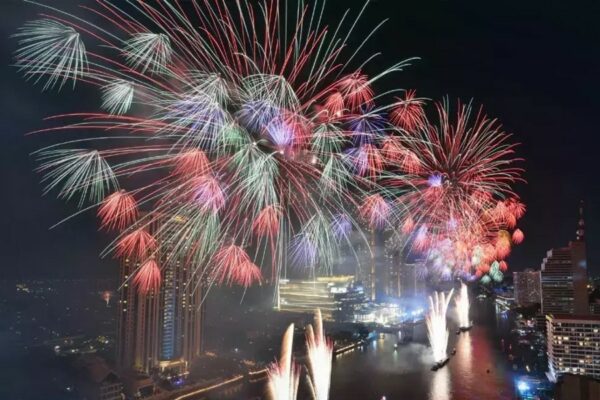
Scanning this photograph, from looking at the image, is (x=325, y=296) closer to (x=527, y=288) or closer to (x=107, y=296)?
(x=107, y=296)

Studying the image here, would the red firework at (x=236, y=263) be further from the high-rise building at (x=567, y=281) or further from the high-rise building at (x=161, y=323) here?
the high-rise building at (x=567, y=281)

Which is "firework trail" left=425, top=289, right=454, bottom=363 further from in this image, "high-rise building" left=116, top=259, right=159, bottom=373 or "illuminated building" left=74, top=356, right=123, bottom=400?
"illuminated building" left=74, top=356, right=123, bottom=400

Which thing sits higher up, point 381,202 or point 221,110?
point 221,110

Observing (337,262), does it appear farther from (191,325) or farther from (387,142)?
(387,142)

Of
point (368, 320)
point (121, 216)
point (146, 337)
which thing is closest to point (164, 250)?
point (146, 337)

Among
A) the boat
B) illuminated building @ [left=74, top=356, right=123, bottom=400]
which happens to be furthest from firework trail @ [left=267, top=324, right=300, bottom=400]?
illuminated building @ [left=74, top=356, right=123, bottom=400]

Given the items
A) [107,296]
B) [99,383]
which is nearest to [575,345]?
[99,383]
